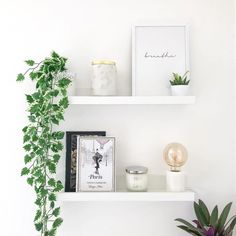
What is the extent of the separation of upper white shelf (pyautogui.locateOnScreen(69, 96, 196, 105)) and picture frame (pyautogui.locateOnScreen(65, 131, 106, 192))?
0.17 metres

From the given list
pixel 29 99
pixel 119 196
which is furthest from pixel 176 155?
pixel 29 99

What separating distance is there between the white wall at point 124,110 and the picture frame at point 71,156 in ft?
0.13

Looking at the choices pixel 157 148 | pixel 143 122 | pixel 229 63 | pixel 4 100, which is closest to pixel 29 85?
pixel 4 100

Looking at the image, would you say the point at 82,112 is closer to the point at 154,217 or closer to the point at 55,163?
the point at 55,163

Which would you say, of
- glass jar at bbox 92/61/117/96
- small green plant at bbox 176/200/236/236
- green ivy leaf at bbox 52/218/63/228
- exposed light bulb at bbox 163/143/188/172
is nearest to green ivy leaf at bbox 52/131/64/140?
glass jar at bbox 92/61/117/96

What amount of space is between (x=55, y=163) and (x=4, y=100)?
Answer: 418 mm

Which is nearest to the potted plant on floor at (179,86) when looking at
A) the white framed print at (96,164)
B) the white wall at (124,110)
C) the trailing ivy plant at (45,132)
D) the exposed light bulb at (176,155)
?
the white wall at (124,110)

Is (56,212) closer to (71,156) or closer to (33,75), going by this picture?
(71,156)

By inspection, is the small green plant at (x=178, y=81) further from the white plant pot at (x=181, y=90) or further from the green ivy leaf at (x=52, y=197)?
the green ivy leaf at (x=52, y=197)

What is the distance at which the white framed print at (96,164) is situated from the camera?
1210 mm

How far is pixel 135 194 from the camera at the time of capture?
3.85ft

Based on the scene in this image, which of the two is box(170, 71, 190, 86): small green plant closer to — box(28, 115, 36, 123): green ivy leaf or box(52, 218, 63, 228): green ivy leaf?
box(28, 115, 36, 123): green ivy leaf

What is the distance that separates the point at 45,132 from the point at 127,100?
40 centimetres

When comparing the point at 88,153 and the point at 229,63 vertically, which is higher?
the point at 229,63
